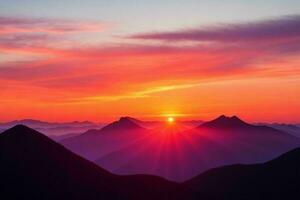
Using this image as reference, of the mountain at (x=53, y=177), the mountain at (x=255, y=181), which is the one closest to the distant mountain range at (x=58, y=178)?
the mountain at (x=53, y=177)

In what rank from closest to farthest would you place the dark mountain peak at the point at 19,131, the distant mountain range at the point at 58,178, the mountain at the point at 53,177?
the mountain at the point at 53,177 → the distant mountain range at the point at 58,178 → the dark mountain peak at the point at 19,131

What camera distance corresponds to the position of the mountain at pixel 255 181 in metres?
128

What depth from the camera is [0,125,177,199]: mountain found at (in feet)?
302

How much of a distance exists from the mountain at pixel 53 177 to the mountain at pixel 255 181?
25296 mm

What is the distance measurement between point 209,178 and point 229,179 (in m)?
7.17

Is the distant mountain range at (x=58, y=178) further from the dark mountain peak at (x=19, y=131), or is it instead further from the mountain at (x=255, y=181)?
the mountain at (x=255, y=181)

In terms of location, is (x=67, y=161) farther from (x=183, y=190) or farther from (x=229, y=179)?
Answer: (x=229, y=179)

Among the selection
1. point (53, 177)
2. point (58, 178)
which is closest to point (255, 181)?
point (58, 178)

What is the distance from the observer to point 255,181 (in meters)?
136

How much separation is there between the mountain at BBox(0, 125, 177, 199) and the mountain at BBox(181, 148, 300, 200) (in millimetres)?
25296

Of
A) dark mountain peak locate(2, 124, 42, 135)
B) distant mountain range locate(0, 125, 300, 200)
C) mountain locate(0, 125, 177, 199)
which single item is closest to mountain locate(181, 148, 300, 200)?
distant mountain range locate(0, 125, 300, 200)

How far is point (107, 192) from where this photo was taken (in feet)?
314

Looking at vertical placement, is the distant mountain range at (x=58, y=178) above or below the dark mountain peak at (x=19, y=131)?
below

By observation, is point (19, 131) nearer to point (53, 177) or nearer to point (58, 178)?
point (53, 177)
